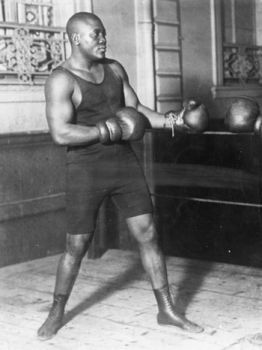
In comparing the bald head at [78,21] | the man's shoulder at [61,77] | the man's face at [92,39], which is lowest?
the man's shoulder at [61,77]

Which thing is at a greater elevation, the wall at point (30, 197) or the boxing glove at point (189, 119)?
the boxing glove at point (189, 119)

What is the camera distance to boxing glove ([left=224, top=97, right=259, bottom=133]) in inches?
141

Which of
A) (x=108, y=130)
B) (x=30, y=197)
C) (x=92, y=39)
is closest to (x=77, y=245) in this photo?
(x=108, y=130)

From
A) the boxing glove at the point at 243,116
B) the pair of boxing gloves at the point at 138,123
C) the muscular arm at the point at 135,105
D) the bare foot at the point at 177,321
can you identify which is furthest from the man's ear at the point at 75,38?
the bare foot at the point at 177,321

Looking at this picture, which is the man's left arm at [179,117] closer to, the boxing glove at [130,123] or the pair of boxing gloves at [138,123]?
the pair of boxing gloves at [138,123]

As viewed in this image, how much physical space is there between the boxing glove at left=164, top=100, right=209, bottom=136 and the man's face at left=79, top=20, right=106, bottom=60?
53cm

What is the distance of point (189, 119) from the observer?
352cm

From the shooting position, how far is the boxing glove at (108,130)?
324 centimetres

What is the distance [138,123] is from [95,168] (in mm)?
329

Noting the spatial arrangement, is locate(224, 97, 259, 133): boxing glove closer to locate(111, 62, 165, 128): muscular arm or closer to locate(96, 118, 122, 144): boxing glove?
locate(111, 62, 165, 128): muscular arm

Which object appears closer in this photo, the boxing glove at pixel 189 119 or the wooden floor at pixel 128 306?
the wooden floor at pixel 128 306

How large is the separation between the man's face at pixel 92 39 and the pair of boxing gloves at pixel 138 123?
33 cm

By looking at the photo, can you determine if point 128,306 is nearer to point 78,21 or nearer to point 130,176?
point 130,176

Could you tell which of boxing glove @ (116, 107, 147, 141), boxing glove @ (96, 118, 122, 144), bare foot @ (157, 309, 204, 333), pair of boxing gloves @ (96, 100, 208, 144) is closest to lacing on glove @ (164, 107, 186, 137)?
pair of boxing gloves @ (96, 100, 208, 144)
